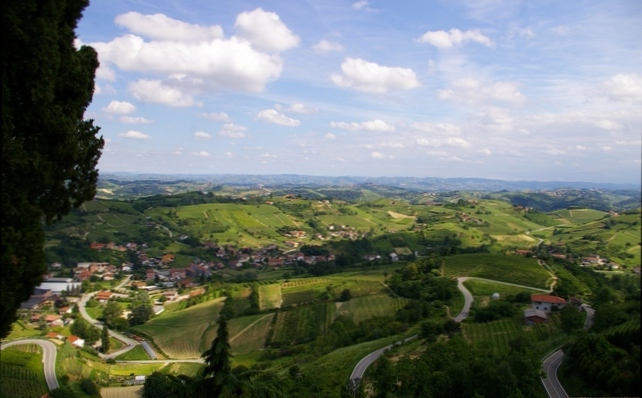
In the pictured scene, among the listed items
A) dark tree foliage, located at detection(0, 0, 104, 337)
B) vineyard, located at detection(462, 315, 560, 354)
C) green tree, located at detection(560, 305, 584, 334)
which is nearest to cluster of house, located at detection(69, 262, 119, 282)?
vineyard, located at detection(462, 315, 560, 354)

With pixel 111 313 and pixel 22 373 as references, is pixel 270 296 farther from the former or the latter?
pixel 22 373

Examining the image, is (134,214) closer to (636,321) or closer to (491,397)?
(491,397)

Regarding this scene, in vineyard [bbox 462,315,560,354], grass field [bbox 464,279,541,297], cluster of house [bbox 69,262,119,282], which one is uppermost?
vineyard [bbox 462,315,560,354]

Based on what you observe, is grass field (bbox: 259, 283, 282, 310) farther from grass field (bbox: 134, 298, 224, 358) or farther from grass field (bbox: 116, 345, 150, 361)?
grass field (bbox: 116, 345, 150, 361)

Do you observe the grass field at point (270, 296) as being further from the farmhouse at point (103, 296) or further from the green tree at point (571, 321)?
the green tree at point (571, 321)

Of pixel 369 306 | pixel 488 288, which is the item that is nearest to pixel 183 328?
pixel 369 306

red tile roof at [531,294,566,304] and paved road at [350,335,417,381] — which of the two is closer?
paved road at [350,335,417,381]

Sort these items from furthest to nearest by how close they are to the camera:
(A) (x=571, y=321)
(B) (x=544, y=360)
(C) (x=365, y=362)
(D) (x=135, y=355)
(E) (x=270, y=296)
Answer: (E) (x=270, y=296)
(D) (x=135, y=355)
(C) (x=365, y=362)
(A) (x=571, y=321)
(B) (x=544, y=360)
